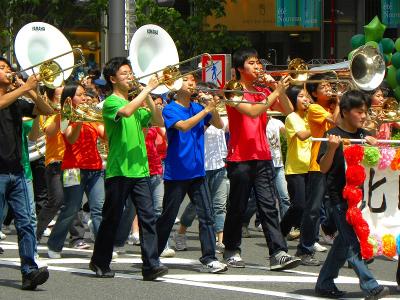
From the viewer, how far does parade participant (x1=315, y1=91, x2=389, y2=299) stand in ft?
28.3

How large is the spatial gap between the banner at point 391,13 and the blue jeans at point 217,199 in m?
14.5

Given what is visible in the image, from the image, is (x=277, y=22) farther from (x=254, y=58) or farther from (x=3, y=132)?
(x=3, y=132)

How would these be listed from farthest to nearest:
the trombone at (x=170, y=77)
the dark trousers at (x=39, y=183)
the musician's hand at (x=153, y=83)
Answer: the dark trousers at (x=39, y=183)
the trombone at (x=170, y=77)
the musician's hand at (x=153, y=83)

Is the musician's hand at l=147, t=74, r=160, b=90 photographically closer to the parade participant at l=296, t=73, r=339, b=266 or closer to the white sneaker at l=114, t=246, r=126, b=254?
the parade participant at l=296, t=73, r=339, b=266

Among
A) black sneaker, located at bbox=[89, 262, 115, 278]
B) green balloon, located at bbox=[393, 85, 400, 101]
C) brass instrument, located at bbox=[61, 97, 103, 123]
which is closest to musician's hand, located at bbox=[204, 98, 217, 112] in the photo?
brass instrument, located at bbox=[61, 97, 103, 123]

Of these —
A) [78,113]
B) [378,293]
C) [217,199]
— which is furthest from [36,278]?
[217,199]

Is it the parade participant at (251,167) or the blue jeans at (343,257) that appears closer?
the blue jeans at (343,257)

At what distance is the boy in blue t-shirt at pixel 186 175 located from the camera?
33.2ft

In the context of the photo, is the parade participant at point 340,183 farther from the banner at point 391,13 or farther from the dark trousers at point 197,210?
the banner at point 391,13

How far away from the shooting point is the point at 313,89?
10992mm

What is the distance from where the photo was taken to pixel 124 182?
31.6 ft

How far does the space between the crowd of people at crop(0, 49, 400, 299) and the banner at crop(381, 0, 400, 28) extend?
14163mm

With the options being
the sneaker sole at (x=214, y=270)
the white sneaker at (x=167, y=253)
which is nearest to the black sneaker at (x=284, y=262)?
the sneaker sole at (x=214, y=270)

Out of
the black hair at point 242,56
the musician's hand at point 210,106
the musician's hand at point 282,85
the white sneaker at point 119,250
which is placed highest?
the black hair at point 242,56
